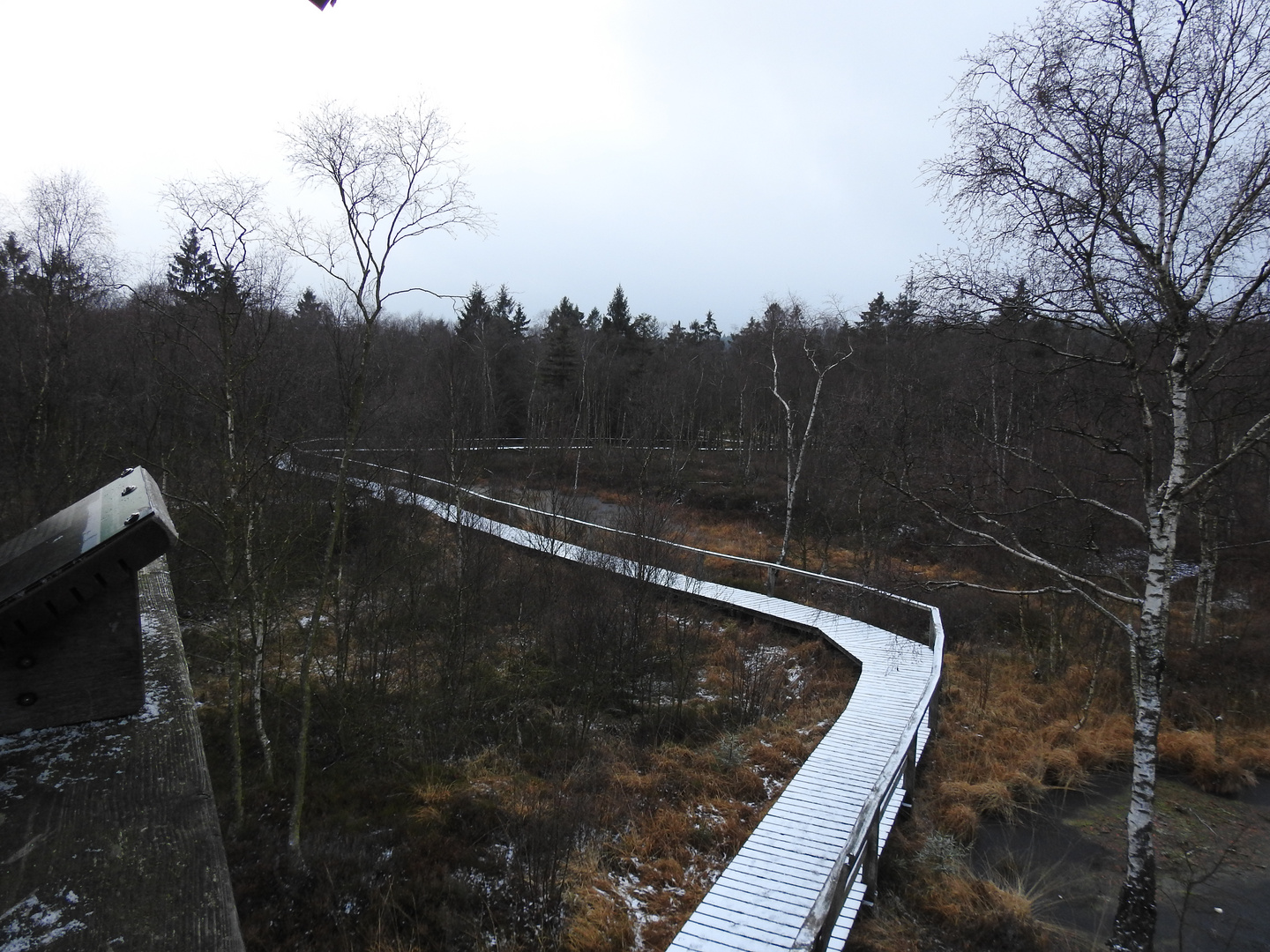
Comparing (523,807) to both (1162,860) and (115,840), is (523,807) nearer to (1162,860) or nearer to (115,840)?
(1162,860)

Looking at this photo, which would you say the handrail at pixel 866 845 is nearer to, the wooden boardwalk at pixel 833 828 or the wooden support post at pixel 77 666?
the wooden boardwalk at pixel 833 828

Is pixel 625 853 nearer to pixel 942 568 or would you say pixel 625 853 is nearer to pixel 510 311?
pixel 942 568

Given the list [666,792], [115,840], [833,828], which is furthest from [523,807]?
[115,840]

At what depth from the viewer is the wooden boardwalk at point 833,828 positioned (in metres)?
5.32

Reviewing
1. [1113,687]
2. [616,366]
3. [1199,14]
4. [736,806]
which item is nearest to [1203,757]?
[1113,687]

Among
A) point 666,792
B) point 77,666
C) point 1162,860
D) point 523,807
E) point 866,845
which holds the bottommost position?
point 523,807

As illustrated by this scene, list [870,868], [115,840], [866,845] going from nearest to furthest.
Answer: [115,840], [866,845], [870,868]

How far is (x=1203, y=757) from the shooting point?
9.98 metres

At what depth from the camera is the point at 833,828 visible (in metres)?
6.98

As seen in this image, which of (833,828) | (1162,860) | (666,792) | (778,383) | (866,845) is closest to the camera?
(866,845)

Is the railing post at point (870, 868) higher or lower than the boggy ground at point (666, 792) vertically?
higher

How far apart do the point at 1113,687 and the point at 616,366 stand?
112 ft

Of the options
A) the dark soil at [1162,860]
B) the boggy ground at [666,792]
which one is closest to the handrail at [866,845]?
the boggy ground at [666,792]

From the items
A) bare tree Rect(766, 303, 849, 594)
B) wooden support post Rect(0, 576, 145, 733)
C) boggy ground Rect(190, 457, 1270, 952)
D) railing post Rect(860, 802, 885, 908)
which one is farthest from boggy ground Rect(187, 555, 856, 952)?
bare tree Rect(766, 303, 849, 594)
